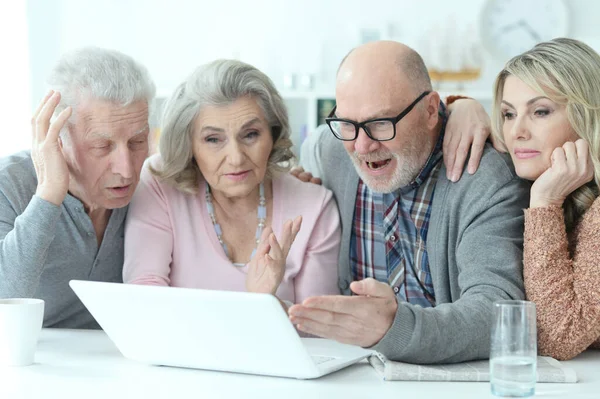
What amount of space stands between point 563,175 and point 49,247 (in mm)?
1222

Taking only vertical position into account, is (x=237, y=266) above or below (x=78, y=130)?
below

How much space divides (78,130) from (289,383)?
2.98 feet

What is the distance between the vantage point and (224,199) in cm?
220

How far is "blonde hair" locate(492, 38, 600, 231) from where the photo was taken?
170 cm

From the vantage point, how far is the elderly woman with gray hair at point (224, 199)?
2061mm

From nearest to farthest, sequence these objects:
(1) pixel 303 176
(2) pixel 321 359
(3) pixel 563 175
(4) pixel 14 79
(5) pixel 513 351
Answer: (5) pixel 513 351 < (2) pixel 321 359 < (3) pixel 563 175 < (1) pixel 303 176 < (4) pixel 14 79

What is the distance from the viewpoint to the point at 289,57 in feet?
14.7

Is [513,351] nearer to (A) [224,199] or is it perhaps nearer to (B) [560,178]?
(B) [560,178]

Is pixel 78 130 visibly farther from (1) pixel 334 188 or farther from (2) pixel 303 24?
(2) pixel 303 24

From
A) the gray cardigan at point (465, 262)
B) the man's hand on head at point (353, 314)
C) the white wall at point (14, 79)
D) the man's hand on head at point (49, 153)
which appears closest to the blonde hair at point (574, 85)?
the gray cardigan at point (465, 262)

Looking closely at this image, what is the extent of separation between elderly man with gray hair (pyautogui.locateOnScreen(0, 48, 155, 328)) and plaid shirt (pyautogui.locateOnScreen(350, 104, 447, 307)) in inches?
23.3

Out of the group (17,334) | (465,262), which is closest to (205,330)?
(17,334)

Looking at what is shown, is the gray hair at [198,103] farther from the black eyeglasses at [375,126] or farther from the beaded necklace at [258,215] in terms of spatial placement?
the black eyeglasses at [375,126]

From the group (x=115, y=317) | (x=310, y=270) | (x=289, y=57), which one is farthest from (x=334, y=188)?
(x=289, y=57)
